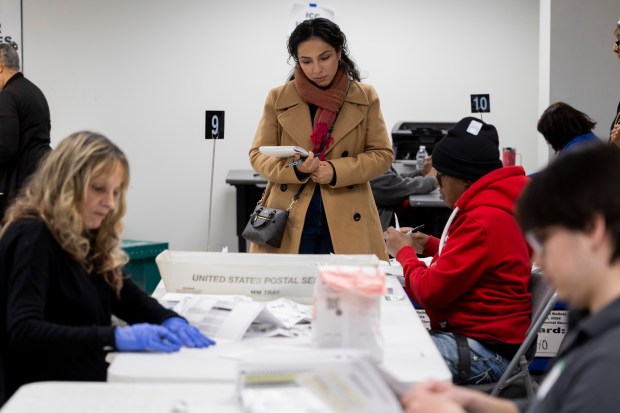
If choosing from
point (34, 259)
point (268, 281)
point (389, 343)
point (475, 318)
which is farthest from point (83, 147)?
point (475, 318)

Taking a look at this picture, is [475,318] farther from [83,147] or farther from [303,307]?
[83,147]

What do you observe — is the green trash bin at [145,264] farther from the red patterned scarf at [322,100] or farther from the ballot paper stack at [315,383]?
the ballot paper stack at [315,383]

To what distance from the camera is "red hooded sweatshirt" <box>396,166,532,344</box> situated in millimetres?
2344

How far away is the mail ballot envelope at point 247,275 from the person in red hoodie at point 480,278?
248 millimetres

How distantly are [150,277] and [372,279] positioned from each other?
151 inches

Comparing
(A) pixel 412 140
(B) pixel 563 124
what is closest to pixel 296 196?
(B) pixel 563 124

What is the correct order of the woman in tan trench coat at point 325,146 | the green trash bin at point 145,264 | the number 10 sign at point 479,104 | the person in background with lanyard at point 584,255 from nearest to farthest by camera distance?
1. the person in background with lanyard at point 584,255
2. the woman in tan trench coat at point 325,146
3. the green trash bin at point 145,264
4. the number 10 sign at point 479,104

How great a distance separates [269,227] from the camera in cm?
304

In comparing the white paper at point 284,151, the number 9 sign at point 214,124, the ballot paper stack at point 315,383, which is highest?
the number 9 sign at point 214,124

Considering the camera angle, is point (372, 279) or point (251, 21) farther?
point (251, 21)

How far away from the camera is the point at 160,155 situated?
7.08 meters

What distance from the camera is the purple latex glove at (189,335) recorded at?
6.13 ft

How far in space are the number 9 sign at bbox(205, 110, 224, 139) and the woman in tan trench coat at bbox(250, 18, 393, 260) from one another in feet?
4.97

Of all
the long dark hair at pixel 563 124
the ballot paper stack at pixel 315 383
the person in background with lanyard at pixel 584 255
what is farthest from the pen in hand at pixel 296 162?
the long dark hair at pixel 563 124
